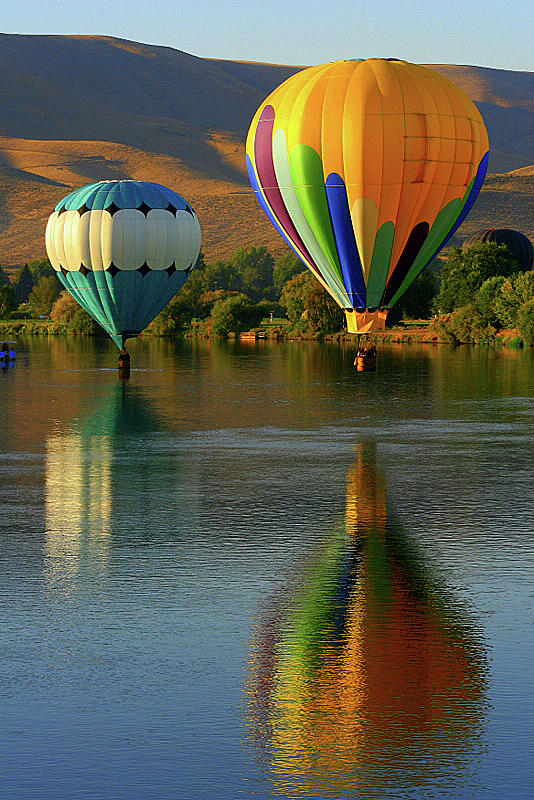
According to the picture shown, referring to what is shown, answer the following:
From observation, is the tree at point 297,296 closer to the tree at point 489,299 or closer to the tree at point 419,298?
the tree at point 419,298

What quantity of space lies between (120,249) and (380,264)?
2477cm

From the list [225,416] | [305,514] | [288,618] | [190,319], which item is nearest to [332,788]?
[288,618]

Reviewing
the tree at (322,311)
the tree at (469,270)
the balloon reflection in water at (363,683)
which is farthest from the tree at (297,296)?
the balloon reflection in water at (363,683)

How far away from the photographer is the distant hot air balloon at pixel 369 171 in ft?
187

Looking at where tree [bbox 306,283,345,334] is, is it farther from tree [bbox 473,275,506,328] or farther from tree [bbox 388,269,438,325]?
tree [bbox 473,275,506,328]

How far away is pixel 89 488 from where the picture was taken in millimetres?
33938

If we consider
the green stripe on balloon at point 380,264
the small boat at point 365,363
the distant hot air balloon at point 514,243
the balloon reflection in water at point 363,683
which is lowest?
the balloon reflection in water at point 363,683

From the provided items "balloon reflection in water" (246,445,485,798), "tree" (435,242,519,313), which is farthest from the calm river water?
"tree" (435,242,519,313)

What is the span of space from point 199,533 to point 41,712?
11.4 metres

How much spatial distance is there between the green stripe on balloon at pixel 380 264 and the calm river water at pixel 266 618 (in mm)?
13027

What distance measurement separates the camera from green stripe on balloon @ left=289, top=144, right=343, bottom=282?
57.3m

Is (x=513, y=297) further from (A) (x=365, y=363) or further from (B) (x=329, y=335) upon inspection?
(A) (x=365, y=363)

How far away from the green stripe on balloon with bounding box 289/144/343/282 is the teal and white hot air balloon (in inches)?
882

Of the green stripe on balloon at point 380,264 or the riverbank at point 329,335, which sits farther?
the riverbank at point 329,335
